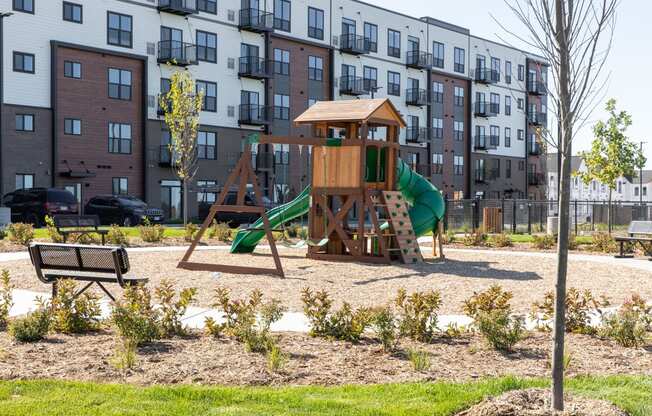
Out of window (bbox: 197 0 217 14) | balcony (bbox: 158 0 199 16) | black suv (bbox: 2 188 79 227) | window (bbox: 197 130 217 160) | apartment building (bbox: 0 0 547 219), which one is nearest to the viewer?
black suv (bbox: 2 188 79 227)

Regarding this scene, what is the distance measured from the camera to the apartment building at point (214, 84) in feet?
131

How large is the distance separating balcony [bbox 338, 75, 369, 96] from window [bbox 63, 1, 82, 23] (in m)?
20.2

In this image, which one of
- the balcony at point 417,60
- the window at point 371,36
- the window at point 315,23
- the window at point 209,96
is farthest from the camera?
the balcony at point 417,60

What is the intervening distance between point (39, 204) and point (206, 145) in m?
15.1

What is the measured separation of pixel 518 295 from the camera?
12.5 m

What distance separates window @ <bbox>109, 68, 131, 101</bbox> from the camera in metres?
43.1

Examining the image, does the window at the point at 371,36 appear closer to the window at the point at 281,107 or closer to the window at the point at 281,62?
the window at the point at 281,62

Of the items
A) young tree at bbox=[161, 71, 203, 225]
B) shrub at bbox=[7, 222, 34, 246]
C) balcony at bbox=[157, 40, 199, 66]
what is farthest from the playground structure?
balcony at bbox=[157, 40, 199, 66]

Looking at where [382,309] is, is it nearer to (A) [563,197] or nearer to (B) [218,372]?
(B) [218,372]

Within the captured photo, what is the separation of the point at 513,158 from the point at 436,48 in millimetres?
16155

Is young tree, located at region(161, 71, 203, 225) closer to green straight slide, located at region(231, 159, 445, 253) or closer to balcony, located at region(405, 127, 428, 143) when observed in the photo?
green straight slide, located at region(231, 159, 445, 253)

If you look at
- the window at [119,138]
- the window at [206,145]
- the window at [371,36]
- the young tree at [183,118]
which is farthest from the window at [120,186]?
the window at [371,36]

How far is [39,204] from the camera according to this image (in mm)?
34500

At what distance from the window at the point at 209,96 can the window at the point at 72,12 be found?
28.1 ft
